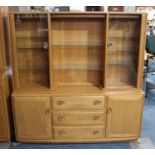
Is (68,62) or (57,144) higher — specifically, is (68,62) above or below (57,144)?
above

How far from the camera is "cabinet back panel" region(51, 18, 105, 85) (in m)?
2.41

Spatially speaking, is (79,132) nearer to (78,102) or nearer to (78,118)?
(78,118)

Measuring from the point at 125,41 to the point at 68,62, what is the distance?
2.43 ft

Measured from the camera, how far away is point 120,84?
8.27 ft

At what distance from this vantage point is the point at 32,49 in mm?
2449

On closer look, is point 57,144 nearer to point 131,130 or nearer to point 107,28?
point 131,130

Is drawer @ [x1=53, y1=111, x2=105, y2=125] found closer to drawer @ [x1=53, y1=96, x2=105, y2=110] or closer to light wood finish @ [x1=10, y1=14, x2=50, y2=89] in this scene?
drawer @ [x1=53, y1=96, x2=105, y2=110]

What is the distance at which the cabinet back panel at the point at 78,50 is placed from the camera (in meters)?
2.41

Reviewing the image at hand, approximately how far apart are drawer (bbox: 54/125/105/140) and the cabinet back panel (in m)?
0.57

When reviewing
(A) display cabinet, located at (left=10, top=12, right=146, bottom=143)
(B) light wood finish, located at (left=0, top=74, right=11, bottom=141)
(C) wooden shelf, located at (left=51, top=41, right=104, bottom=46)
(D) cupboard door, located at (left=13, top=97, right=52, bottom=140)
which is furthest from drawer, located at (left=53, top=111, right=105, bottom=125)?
(C) wooden shelf, located at (left=51, top=41, right=104, bottom=46)

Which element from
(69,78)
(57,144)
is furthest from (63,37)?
(57,144)

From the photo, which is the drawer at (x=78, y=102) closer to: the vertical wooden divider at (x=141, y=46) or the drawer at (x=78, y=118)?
the drawer at (x=78, y=118)

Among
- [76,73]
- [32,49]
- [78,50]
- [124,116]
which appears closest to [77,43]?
[78,50]

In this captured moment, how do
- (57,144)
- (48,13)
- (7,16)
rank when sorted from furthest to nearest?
(57,144) < (7,16) < (48,13)
